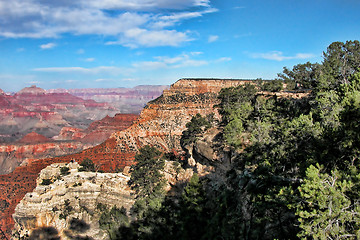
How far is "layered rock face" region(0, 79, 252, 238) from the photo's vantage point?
71.2 m

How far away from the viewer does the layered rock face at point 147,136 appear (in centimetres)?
7125

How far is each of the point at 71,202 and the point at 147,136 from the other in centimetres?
4730

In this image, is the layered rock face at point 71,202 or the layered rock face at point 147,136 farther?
the layered rock face at point 147,136

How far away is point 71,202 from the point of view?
150ft

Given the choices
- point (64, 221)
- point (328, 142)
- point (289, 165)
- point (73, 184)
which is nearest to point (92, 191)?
point (73, 184)

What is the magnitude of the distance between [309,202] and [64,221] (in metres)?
46.6

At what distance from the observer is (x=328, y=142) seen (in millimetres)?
13102

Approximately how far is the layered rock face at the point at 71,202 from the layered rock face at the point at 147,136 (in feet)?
73.1

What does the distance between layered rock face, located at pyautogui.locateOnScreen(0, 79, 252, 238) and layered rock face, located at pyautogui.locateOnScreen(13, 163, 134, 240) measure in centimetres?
2228

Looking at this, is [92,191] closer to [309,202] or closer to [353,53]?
[309,202]

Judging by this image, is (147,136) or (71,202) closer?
(71,202)

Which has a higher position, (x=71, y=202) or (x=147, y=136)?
(x=147, y=136)

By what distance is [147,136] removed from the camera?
300 ft

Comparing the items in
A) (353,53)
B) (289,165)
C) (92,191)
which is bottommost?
(92,191)
